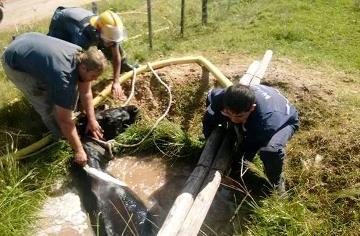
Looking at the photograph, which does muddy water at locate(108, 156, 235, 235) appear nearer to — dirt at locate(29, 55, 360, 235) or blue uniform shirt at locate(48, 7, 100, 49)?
dirt at locate(29, 55, 360, 235)

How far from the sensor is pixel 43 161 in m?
5.01

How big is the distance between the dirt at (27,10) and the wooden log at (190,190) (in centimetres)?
851

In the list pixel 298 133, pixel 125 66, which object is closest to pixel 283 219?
pixel 298 133

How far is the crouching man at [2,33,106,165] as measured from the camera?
4.29m

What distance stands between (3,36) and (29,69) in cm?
669

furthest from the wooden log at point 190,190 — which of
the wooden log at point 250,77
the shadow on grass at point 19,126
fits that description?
the shadow on grass at point 19,126

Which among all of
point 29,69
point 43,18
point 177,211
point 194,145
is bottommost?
point 43,18

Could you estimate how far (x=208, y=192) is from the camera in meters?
4.14

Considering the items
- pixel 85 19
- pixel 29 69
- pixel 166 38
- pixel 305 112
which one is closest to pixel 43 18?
pixel 166 38

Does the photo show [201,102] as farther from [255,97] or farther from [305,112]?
[255,97]

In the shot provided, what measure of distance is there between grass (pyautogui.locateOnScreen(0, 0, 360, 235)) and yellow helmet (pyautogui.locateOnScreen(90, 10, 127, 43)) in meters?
1.16

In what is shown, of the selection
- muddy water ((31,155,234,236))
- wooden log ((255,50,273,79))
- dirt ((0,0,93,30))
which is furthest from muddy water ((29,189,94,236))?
dirt ((0,0,93,30))

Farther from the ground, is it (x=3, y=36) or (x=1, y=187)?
(x=1, y=187)

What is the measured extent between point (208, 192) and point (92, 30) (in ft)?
8.25
